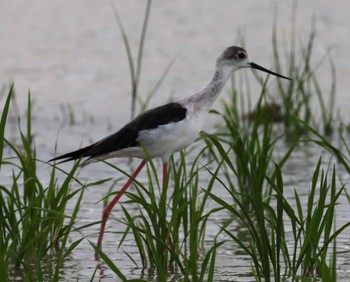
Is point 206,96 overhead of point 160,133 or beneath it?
overhead

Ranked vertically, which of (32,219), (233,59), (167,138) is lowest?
(32,219)

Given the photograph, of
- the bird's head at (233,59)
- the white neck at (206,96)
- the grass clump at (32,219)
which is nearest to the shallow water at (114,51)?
the bird's head at (233,59)

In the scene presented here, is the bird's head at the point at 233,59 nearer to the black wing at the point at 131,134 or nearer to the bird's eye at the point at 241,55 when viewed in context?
the bird's eye at the point at 241,55

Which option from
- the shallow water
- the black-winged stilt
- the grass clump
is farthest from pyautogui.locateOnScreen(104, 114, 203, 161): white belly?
the shallow water

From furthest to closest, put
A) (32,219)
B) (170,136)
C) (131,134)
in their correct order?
(131,134) < (170,136) < (32,219)

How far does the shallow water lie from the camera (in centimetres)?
1137

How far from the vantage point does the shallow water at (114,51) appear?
11367 mm

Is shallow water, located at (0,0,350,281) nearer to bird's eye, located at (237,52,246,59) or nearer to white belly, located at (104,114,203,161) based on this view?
bird's eye, located at (237,52,246,59)

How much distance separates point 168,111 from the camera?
7.02 m

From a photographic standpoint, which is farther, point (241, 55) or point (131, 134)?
point (241, 55)

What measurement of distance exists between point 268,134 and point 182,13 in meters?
7.84

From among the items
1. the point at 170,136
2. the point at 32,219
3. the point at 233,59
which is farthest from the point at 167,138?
the point at 32,219

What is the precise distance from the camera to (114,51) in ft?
45.8

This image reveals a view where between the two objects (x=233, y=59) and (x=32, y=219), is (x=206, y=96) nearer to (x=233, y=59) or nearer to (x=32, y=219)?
(x=233, y=59)
